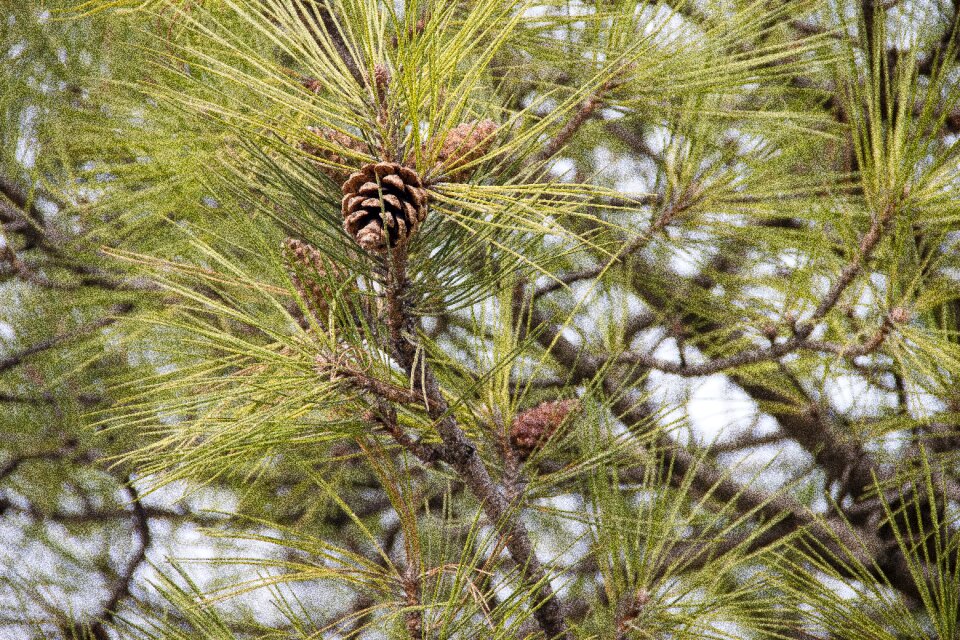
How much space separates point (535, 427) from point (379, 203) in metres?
0.35

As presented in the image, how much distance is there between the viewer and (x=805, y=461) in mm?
1830

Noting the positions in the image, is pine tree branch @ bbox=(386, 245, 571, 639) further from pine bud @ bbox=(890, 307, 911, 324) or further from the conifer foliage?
pine bud @ bbox=(890, 307, 911, 324)

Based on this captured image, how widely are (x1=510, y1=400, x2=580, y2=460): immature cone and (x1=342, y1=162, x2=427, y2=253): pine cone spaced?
1.00 ft

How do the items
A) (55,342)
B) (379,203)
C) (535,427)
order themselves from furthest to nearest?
(55,342) < (535,427) < (379,203)

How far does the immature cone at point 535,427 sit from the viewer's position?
820 mm

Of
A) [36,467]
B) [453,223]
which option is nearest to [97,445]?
[36,467]

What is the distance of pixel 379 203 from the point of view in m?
0.55

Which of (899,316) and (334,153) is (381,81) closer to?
(334,153)

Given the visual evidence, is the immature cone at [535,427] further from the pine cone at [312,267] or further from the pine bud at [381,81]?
the pine bud at [381,81]

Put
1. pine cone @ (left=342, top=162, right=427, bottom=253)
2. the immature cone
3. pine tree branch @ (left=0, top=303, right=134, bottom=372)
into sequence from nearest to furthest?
pine cone @ (left=342, top=162, right=427, bottom=253), the immature cone, pine tree branch @ (left=0, top=303, right=134, bottom=372)

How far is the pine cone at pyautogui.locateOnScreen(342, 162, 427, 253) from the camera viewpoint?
0.55 meters

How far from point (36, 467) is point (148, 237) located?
0.63 metres

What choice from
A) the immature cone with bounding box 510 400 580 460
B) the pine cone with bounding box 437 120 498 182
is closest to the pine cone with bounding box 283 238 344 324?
the pine cone with bounding box 437 120 498 182

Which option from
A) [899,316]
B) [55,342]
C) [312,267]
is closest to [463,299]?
[312,267]
